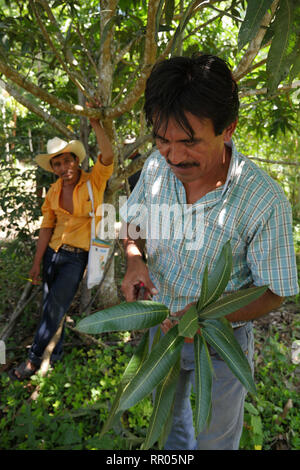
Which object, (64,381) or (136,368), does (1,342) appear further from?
(136,368)

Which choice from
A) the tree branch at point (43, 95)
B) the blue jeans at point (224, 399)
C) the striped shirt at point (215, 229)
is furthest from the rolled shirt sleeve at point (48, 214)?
the blue jeans at point (224, 399)

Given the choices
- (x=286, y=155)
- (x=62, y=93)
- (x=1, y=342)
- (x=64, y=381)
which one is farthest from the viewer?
(x=286, y=155)

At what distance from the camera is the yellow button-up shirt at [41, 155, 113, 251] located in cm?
243

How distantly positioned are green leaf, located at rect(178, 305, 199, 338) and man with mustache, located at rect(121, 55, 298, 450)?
0.16m

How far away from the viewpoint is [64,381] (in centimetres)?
240

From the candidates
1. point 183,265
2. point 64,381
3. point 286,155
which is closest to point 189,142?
point 183,265

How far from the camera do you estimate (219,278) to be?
931 millimetres

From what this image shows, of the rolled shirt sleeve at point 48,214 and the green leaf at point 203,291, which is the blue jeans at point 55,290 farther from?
the green leaf at point 203,291

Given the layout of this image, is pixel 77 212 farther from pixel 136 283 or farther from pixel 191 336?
pixel 191 336

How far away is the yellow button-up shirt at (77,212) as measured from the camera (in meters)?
2.43

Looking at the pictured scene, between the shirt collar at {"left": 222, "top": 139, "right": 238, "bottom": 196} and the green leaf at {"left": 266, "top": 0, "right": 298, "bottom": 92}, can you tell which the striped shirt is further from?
the green leaf at {"left": 266, "top": 0, "right": 298, "bottom": 92}

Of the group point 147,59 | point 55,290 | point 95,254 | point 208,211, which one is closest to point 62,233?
point 95,254

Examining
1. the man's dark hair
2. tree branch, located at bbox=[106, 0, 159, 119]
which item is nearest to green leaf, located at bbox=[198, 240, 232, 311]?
the man's dark hair

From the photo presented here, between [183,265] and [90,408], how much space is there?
1374mm
